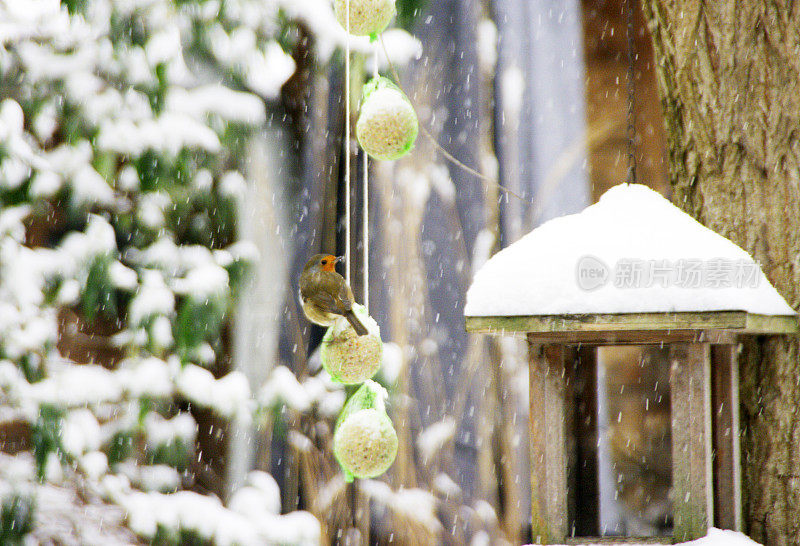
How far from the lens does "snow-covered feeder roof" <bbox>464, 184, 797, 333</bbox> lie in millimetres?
1211

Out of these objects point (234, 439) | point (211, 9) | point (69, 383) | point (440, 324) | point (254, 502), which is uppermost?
point (211, 9)

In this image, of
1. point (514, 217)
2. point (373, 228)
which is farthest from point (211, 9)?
point (514, 217)

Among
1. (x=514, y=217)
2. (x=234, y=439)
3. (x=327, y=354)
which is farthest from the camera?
(x=234, y=439)

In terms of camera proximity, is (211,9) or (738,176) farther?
(211,9)

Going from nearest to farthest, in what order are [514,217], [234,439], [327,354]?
1. [327,354]
2. [514,217]
3. [234,439]

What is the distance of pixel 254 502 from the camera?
240cm

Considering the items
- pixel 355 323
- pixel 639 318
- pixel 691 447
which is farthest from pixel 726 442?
pixel 355 323

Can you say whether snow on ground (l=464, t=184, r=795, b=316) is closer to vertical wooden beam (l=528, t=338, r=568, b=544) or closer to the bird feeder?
the bird feeder

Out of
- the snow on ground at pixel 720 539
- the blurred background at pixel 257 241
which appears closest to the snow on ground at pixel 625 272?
the snow on ground at pixel 720 539

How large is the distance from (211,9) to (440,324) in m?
1.21

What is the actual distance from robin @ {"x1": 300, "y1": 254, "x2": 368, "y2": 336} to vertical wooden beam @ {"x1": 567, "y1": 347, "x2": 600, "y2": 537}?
0.42 m

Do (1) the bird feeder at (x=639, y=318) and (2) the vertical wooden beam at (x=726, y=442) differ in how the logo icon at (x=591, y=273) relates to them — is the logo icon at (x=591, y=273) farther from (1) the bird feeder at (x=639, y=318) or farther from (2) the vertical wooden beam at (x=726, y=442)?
(2) the vertical wooden beam at (x=726, y=442)

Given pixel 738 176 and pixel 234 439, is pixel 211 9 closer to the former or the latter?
pixel 234 439

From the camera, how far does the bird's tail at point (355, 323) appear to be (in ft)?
4.78
